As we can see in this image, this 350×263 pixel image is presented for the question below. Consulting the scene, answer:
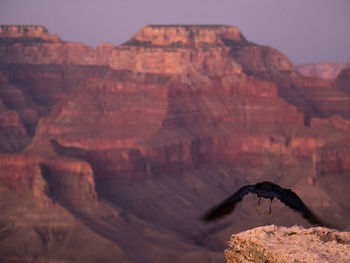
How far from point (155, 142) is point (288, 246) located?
9418cm

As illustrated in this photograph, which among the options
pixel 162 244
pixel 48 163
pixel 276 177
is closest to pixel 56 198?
pixel 48 163

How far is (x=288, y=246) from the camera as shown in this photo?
784 inches

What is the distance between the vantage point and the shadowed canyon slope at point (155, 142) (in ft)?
262

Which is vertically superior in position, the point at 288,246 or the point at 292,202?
the point at 292,202

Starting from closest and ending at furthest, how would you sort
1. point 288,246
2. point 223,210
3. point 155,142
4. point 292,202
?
point 288,246
point 223,210
point 292,202
point 155,142

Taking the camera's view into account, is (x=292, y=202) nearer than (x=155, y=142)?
Yes

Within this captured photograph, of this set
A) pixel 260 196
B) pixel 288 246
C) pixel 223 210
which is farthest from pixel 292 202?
pixel 288 246

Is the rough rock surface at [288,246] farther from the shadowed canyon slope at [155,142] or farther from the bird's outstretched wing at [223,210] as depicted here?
the shadowed canyon slope at [155,142]

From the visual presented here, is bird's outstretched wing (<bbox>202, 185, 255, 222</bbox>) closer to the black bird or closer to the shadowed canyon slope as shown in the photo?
the black bird

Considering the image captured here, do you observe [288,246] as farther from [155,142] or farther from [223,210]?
[155,142]

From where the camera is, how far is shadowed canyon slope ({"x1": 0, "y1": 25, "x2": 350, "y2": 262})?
262 ft

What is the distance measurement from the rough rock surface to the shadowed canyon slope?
167 ft

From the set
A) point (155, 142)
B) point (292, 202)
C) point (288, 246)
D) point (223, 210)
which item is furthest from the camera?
point (155, 142)

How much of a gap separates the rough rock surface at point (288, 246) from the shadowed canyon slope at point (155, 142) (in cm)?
5100
